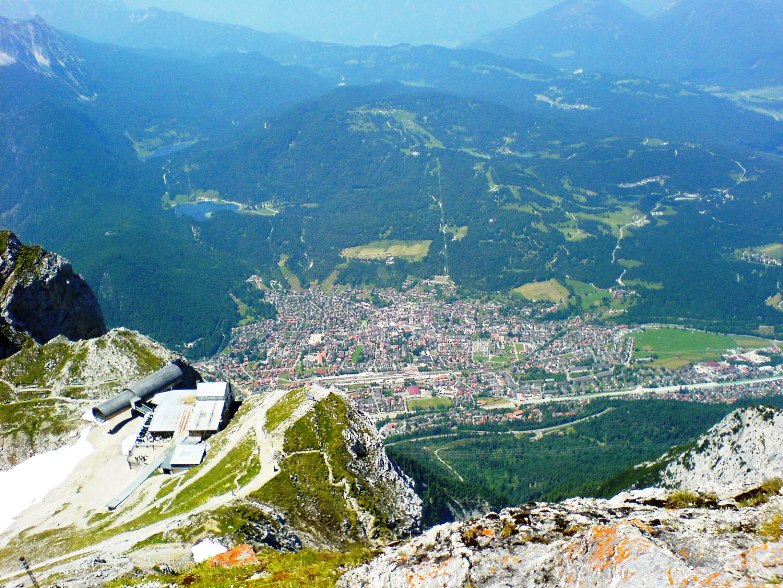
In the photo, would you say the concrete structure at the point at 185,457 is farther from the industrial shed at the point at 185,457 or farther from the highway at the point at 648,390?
the highway at the point at 648,390

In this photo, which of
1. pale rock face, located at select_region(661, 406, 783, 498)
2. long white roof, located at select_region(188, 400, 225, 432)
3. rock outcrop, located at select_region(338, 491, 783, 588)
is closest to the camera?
rock outcrop, located at select_region(338, 491, 783, 588)

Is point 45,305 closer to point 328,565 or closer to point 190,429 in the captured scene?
point 190,429

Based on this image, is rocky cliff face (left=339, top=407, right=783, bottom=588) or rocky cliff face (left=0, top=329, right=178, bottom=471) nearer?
rocky cliff face (left=339, top=407, right=783, bottom=588)

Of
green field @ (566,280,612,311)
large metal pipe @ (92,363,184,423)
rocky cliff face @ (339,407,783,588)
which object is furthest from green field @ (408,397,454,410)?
rocky cliff face @ (339,407,783,588)

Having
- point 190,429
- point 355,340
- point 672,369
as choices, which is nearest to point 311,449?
point 190,429

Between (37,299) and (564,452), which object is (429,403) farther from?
(37,299)

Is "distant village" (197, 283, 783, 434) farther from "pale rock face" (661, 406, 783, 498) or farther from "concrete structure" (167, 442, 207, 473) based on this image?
"concrete structure" (167, 442, 207, 473)

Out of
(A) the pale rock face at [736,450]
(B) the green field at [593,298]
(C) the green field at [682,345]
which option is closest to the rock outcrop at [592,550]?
(A) the pale rock face at [736,450]
